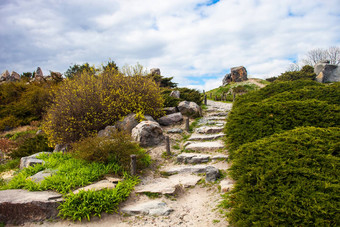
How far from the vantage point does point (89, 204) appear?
4.67 m

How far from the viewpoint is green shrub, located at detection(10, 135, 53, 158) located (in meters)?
9.46

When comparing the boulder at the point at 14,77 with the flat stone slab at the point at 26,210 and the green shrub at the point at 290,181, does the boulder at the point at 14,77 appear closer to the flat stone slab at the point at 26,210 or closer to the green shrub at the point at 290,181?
the flat stone slab at the point at 26,210

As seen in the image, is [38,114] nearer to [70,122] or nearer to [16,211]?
[70,122]

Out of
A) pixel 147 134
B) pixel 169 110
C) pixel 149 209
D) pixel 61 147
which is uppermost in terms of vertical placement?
pixel 169 110

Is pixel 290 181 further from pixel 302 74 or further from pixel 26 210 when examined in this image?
pixel 302 74

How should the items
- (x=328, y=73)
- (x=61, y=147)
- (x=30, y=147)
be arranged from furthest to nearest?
1. (x=328, y=73)
2. (x=30, y=147)
3. (x=61, y=147)

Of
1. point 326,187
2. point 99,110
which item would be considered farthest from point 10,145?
point 326,187

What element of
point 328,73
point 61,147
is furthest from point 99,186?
point 328,73

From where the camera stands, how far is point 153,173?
6781 mm

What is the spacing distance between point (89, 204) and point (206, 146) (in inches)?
185

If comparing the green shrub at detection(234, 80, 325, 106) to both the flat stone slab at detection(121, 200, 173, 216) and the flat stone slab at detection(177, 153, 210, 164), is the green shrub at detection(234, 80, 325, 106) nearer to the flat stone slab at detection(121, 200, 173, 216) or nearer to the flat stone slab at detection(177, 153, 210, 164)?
the flat stone slab at detection(177, 153, 210, 164)

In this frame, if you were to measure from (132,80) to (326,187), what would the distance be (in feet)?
29.6

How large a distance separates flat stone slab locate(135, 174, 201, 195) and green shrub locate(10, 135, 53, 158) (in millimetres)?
6121

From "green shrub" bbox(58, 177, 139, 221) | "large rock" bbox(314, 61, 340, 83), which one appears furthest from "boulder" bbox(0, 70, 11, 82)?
"large rock" bbox(314, 61, 340, 83)
